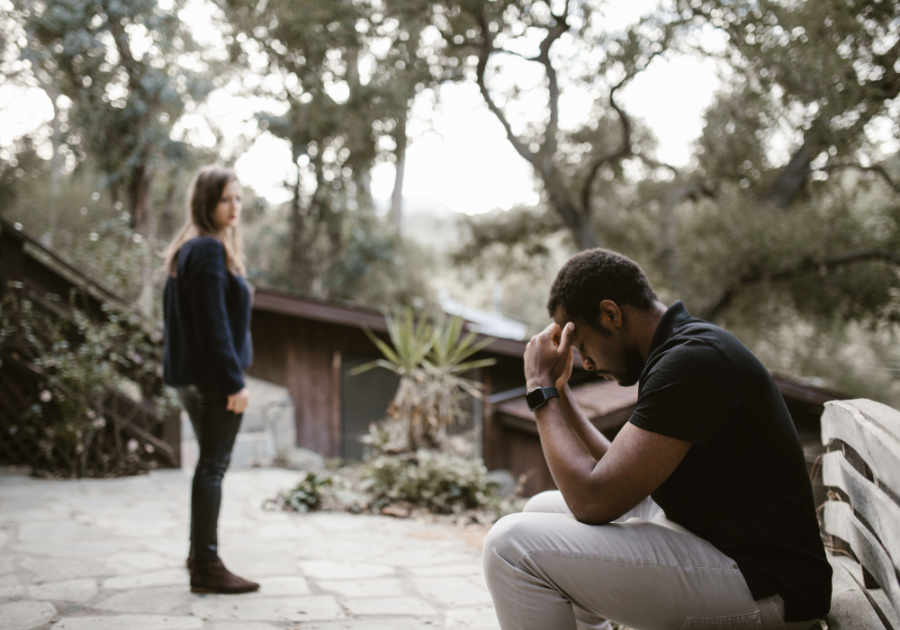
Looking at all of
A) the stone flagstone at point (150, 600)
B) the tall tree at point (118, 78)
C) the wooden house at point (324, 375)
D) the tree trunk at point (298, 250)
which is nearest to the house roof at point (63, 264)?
the wooden house at point (324, 375)

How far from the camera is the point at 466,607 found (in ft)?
8.91

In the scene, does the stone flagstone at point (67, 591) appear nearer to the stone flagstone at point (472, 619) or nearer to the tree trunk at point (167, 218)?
the stone flagstone at point (472, 619)

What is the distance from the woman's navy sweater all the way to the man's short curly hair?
1457 mm

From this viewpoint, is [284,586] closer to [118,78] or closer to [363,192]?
[118,78]

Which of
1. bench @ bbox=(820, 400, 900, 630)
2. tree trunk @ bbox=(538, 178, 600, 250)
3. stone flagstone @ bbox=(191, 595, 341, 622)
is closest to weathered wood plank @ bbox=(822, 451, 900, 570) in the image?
bench @ bbox=(820, 400, 900, 630)

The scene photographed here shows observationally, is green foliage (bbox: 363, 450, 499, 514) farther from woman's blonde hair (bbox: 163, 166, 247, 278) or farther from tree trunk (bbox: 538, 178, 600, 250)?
tree trunk (bbox: 538, 178, 600, 250)

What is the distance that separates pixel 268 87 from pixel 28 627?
15.2 m

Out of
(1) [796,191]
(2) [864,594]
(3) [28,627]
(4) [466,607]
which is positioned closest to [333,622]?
(4) [466,607]

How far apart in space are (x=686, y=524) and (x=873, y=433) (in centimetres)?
51

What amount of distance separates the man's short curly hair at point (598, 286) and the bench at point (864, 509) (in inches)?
24.6

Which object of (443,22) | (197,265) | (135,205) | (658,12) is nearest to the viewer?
(197,265)

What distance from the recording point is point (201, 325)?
103 inches

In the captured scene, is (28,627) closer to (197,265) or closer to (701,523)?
(197,265)

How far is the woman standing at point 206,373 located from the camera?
260 centimetres
